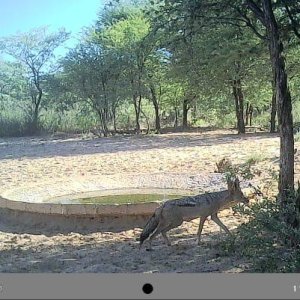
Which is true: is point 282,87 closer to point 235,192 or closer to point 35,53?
point 235,192

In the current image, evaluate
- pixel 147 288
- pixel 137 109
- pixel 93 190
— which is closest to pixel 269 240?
pixel 147 288

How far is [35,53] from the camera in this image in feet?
8.48

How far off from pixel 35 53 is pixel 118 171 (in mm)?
1322

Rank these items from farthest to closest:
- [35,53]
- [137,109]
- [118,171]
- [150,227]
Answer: [118,171] → [137,109] → [35,53] → [150,227]

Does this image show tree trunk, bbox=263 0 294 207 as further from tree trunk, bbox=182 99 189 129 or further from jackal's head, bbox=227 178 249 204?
tree trunk, bbox=182 99 189 129

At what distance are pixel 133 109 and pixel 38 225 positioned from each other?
800 mm

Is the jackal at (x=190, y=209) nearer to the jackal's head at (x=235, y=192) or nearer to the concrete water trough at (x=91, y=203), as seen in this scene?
the jackal's head at (x=235, y=192)

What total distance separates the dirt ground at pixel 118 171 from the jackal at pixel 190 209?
0.27ft

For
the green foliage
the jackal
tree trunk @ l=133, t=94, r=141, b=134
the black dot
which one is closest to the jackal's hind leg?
the jackal

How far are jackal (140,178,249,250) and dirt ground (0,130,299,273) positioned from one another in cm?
8

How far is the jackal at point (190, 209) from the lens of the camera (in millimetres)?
2500

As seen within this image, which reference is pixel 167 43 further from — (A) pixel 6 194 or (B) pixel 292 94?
(A) pixel 6 194

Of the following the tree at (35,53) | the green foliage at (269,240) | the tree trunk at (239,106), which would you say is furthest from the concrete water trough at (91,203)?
the green foliage at (269,240)

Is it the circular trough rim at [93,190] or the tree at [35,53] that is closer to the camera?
the tree at [35,53]
